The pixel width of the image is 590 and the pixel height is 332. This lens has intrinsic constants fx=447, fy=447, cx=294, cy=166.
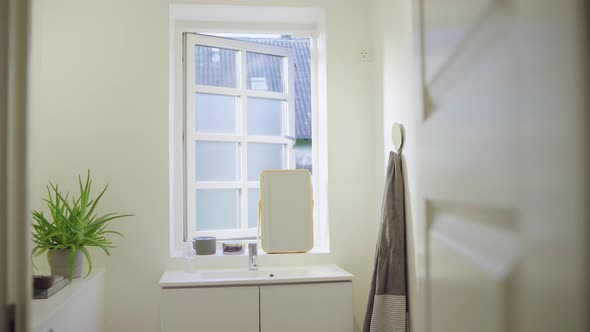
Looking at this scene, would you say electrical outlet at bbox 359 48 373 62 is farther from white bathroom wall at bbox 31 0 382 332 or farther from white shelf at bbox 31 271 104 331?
white shelf at bbox 31 271 104 331

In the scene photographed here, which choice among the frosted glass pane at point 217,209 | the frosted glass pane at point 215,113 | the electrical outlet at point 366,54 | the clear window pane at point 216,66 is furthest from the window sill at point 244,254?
the electrical outlet at point 366,54

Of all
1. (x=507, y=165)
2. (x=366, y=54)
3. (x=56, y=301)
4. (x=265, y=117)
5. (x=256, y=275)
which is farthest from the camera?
(x=265, y=117)

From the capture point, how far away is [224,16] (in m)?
2.60

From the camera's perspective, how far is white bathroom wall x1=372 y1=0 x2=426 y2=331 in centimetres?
188

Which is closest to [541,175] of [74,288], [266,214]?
[74,288]

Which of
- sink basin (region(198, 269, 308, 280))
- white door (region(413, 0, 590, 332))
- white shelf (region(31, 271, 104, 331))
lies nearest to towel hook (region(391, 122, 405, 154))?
sink basin (region(198, 269, 308, 280))

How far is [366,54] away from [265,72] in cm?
63

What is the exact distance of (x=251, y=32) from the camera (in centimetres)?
269

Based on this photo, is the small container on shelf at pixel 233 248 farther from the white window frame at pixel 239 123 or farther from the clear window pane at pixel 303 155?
the clear window pane at pixel 303 155

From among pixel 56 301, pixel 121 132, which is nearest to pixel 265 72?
pixel 121 132

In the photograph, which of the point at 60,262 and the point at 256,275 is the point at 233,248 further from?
the point at 60,262

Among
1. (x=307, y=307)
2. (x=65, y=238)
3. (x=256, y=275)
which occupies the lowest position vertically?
(x=307, y=307)

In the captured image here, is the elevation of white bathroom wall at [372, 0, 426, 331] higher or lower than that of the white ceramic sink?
higher

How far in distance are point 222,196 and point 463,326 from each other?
2189 millimetres
